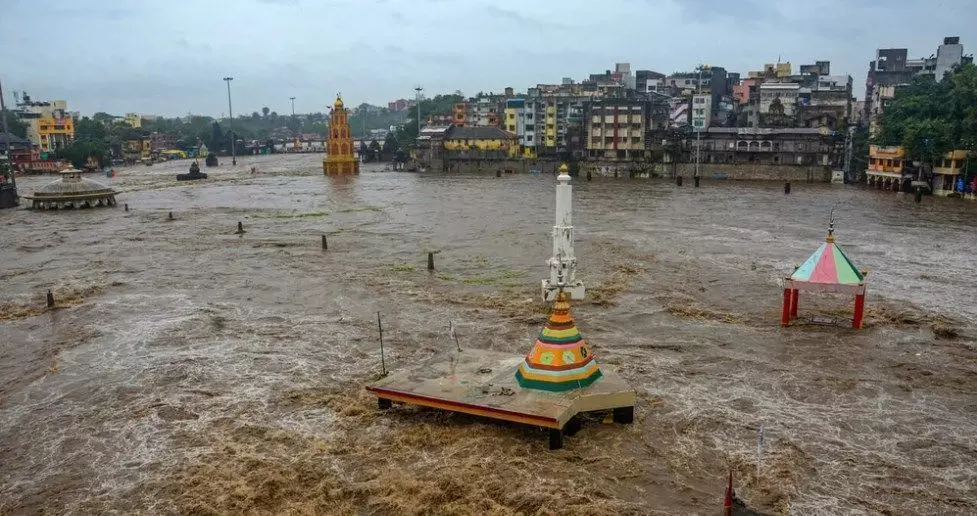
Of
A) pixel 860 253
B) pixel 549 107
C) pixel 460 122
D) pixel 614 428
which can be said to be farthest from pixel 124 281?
pixel 460 122

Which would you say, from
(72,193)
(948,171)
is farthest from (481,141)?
(948,171)

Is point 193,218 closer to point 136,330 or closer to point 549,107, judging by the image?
point 136,330

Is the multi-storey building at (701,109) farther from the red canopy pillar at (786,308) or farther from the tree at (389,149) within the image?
the red canopy pillar at (786,308)

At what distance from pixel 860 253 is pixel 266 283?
75.6 feet

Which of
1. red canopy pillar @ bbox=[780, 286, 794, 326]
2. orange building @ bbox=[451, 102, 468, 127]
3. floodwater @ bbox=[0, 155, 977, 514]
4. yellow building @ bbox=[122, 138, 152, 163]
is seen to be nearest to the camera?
floodwater @ bbox=[0, 155, 977, 514]

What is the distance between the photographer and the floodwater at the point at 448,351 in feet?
34.6

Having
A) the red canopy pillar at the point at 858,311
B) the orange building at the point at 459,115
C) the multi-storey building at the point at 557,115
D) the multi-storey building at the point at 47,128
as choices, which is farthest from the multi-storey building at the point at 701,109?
the multi-storey building at the point at 47,128

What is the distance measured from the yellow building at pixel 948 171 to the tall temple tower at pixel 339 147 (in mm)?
60633

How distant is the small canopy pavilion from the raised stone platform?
7593 mm

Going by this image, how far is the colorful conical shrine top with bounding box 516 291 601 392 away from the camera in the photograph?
11.9 m

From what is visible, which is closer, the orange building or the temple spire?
the temple spire

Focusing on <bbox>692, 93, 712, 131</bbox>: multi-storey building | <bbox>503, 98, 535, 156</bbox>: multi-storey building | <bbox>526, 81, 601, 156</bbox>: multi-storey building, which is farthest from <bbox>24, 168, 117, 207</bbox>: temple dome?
<bbox>692, 93, 712, 131</bbox>: multi-storey building

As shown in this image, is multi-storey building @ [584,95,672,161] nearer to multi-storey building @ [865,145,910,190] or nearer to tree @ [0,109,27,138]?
multi-storey building @ [865,145,910,190]

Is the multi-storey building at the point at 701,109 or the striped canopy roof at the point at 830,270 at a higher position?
the multi-storey building at the point at 701,109
